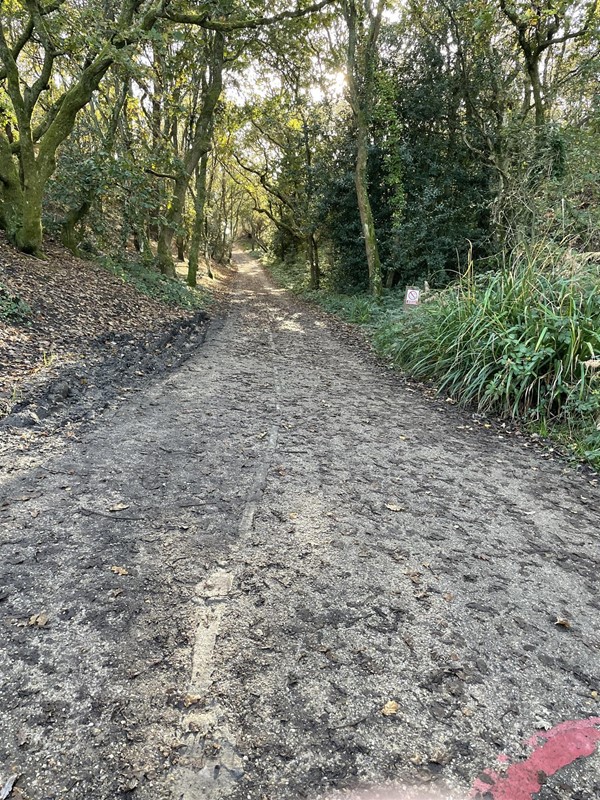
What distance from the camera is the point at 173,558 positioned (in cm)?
248

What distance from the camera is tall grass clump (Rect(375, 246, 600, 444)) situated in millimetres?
4602

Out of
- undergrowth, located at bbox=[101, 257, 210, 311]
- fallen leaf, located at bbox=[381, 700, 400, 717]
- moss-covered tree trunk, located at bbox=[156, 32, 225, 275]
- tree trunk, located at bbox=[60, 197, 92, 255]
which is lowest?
fallen leaf, located at bbox=[381, 700, 400, 717]

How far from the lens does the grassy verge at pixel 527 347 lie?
14.7 ft

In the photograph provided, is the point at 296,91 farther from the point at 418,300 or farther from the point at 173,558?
the point at 173,558

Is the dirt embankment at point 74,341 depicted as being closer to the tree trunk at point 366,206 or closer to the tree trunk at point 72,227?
the tree trunk at point 72,227

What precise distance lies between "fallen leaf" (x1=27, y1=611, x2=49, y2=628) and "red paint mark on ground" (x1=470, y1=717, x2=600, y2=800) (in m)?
1.83

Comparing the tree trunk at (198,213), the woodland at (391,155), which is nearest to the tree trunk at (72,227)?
the woodland at (391,155)

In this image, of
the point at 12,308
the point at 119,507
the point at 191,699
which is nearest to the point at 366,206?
the point at 12,308

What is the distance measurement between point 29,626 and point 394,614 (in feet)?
5.57

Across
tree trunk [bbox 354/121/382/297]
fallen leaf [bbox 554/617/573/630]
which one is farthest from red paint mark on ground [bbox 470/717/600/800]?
tree trunk [bbox 354/121/382/297]

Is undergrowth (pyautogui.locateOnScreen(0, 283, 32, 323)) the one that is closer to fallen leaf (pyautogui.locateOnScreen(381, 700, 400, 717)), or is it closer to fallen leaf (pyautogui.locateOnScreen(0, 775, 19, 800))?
fallen leaf (pyautogui.locateOnScreen(0, 775, 19, 800))

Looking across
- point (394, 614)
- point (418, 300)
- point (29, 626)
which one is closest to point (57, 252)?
point (418, 300)

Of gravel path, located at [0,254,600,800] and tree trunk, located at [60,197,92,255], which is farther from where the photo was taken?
tree trunk, located at [60,197,92,255]

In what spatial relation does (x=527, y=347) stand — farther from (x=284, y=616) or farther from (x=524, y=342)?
(x=284, y=616)
